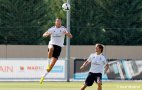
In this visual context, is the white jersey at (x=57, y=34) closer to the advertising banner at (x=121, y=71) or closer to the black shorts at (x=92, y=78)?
the black shorts at (x=92, y=78)

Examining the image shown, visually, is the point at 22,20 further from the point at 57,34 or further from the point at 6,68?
the point at 57,34

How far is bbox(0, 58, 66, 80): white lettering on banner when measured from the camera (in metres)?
34.7

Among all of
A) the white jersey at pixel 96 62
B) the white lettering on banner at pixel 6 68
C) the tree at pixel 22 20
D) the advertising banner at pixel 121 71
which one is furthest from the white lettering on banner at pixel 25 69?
the tree at pixel 22 20

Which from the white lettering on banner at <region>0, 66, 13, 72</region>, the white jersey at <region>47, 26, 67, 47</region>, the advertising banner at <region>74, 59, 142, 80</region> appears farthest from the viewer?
the advertising banner at <region>74, 59, 142, 80</region>

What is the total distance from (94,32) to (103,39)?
1.05m

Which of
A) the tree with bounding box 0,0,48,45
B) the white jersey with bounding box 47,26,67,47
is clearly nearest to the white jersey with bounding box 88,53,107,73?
the white jersey with bounding box 47,26,67,47

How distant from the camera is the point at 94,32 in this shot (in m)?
58.4

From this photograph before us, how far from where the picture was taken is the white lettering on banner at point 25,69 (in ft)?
114

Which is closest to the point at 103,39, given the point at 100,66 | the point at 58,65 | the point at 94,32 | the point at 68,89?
the point at 94,32

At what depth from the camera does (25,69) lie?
3481 centimetres

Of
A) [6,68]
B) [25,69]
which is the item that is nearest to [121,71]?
[25,69]

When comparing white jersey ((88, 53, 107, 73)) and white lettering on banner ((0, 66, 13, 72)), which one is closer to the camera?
white jersey ((88, 53, 107, 73))

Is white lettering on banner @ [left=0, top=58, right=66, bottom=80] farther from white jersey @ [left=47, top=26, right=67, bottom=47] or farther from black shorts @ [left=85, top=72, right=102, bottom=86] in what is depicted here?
black shorts @ [left=85, top=72, right=102, bottom=86]

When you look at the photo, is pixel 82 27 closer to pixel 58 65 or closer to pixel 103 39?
pixel 103 39
